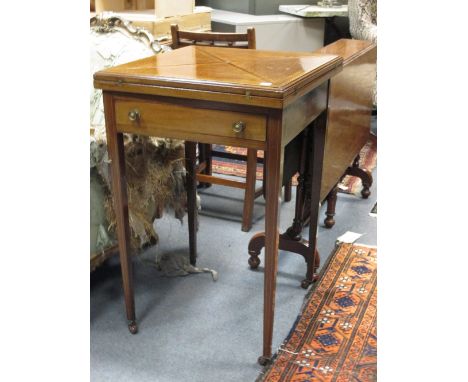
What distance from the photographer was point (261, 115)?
130 cm

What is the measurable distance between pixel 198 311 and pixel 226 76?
2.93 ft

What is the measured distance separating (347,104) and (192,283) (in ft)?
3.32

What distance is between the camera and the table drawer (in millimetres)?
1323

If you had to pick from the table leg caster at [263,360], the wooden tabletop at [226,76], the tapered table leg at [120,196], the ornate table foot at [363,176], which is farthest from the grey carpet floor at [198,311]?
the wooden tabletop at [226,76]

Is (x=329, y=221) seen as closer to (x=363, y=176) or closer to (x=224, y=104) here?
(x=363, y=176)

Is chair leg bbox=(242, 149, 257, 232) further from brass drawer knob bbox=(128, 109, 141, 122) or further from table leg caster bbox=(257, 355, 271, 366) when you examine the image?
brass drawer knob bbox=(128, 109, 141, 122)

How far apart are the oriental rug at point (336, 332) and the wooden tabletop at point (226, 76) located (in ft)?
2.64

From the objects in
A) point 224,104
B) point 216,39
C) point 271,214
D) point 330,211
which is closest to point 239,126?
point 224,104

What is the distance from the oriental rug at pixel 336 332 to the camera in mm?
1574

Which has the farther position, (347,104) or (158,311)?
(347,104)

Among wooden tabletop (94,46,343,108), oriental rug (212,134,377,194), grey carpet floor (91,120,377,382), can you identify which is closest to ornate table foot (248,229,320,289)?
grey carpet floor (91,120,377,382)

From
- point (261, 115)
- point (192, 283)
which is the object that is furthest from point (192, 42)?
point (261, 115)

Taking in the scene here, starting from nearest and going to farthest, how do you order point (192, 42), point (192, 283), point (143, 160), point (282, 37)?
point (143, 160) → point (192, 283) → point (192, 42) → point (282, 37)
